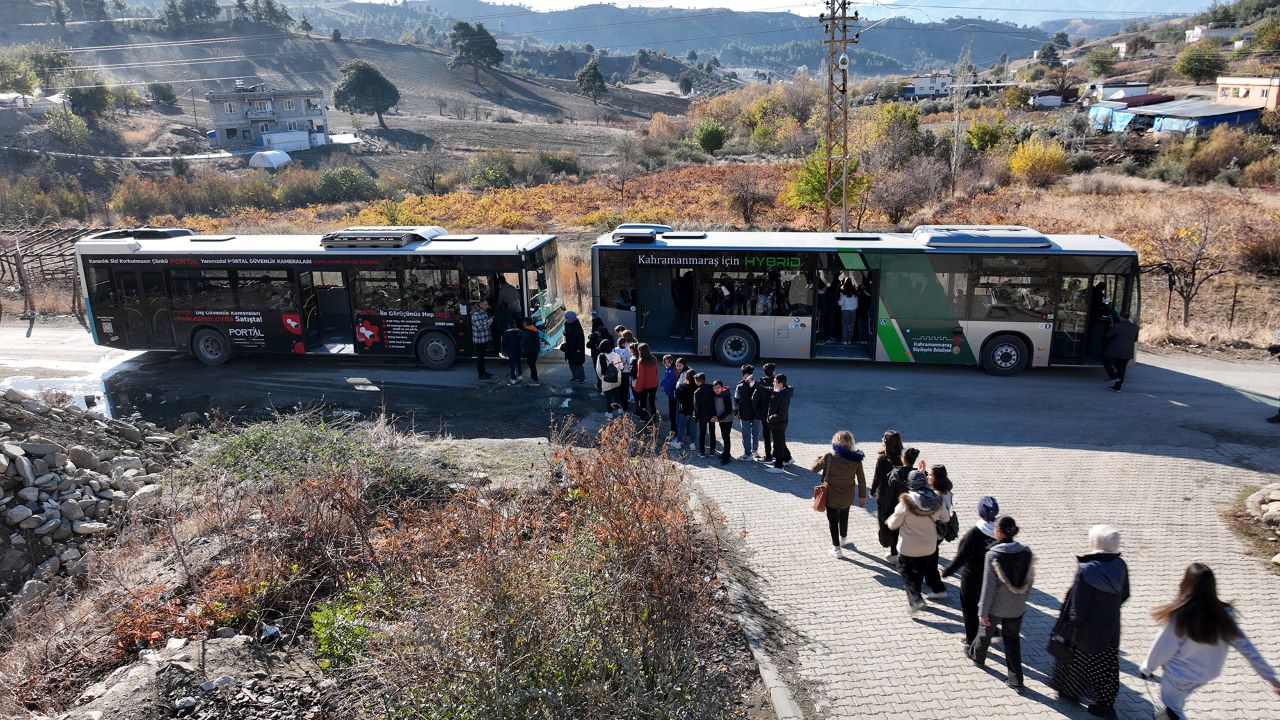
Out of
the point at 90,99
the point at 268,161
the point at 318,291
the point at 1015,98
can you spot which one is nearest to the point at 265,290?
the point at 318,291

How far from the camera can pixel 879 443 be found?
13.1m

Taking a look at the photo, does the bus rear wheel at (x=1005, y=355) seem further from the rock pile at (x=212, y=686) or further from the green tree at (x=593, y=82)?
the green tree at (x=593, y=82)

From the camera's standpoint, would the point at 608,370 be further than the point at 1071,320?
No

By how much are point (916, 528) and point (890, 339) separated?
9.43 m

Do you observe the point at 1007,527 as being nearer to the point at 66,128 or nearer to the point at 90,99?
the point at 66,128

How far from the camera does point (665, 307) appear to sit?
18016 millimetres

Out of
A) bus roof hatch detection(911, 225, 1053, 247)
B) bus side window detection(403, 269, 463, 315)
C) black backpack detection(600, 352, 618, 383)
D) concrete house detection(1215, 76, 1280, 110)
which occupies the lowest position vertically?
black backpack detection(600, 352, 618, 383)

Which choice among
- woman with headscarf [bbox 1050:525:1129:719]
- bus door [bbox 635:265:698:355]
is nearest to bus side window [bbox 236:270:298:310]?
bus door [bbox 635:265:698:355]

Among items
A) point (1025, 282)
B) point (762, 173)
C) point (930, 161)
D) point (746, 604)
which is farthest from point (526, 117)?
point (746, 604)

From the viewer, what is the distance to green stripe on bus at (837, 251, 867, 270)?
1636cm

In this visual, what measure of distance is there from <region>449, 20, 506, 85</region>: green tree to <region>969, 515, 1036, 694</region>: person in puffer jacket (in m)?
132

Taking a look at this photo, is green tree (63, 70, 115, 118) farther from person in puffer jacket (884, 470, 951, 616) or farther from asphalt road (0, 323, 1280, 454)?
person in puffer jacket (884, 470, 951, 616)

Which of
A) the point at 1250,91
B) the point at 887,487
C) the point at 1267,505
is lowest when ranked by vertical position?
the point at 1267,505

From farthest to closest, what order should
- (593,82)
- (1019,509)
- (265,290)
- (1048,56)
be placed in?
(1048,56) → (593,82) → (265,290) → (1019,509)
